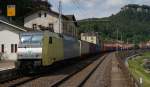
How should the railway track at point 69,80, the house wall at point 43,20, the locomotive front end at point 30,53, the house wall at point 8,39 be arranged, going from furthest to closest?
the house wall at point 43,20
the house wall at point 8,39
the locomotive front end at point 30,53
the railway track at point 69,80

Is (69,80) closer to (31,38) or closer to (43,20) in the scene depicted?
(31,38)

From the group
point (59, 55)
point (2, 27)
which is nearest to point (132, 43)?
point (2, 27)

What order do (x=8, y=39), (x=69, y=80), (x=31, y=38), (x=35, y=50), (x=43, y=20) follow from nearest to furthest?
(x=69, y=80), (x=35, y=50), (x=31, y=38), (x=8, y=39), (x=43, y=20)

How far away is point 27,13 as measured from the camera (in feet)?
282

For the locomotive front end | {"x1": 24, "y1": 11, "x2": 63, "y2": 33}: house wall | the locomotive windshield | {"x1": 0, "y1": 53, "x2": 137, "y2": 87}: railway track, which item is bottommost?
{"x1": 0, "y1": 53, "x2": 137, "y2": 87}: railway track

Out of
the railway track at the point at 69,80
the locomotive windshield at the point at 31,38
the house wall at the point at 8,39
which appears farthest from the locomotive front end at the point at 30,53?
the house wall at the point at 8,39

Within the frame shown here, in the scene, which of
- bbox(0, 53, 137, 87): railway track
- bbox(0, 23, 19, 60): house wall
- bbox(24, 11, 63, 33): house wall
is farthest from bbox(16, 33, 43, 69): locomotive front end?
bbox(24, 11, 63, 33): house wall

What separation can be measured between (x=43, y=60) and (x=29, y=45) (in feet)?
4.63

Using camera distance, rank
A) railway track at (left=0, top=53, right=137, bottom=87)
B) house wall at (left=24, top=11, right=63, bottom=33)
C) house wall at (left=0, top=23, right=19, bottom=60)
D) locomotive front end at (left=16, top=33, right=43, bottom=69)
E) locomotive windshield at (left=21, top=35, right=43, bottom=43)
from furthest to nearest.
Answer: house wall at (left=24, top=11, right=63, bottom=33)
house wall at (left=0, top=23, right=19, bottom=60)
locomotive windshield at (left=21, top=35, right=43, bottom=43)
locomotive front end at (left=16, top=33, right=43, bottom=69)
railway track at (left=0, top=53, right=137, bottom=87)

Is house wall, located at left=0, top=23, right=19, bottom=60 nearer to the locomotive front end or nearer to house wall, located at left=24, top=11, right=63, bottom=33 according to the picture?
the locomotive front end

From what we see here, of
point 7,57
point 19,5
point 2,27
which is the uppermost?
point 19,5

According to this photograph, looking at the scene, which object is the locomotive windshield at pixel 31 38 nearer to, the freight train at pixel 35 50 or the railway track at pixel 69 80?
the freight train at pixel 35 50

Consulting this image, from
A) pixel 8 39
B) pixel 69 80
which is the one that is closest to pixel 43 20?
pixel 8 39

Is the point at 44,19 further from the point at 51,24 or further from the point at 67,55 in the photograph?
the point at 67,55
